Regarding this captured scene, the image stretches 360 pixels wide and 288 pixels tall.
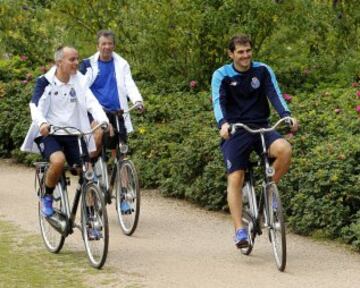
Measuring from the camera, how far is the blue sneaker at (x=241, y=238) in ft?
27.0

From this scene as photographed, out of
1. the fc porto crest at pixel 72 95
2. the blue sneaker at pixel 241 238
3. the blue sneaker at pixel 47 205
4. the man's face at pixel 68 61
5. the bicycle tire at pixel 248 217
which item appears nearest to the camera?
the blue sneaker at pixel 241 238

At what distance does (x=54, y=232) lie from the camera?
30.2ft

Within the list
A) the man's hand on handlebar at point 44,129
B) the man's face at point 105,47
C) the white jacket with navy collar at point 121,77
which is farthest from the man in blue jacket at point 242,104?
the man's face at point 105,47

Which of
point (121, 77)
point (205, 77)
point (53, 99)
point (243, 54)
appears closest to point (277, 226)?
point (243, 54)

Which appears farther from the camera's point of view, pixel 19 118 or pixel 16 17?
pixel 16 17

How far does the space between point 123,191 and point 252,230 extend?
1.92 meters

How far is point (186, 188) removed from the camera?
435 inches

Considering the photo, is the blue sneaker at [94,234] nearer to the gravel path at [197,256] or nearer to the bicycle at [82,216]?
the bicycle at [82,216]

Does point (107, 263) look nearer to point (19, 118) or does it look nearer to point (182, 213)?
point (182, 213)

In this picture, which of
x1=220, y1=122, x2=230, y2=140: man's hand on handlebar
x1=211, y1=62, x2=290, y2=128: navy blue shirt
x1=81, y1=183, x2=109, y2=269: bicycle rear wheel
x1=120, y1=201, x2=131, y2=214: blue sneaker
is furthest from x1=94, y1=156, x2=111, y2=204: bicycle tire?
x1=220, y1=122, x2=230, y2=140: man's hand on handlebar

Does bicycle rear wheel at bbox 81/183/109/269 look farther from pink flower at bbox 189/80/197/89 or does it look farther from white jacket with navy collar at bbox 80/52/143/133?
pink flower at bbox 189/80/197/89

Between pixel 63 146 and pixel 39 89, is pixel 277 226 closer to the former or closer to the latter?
pixel 63 146

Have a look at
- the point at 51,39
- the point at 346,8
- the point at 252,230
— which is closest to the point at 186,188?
the point at 252,230

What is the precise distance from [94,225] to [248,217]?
126 centimetres
